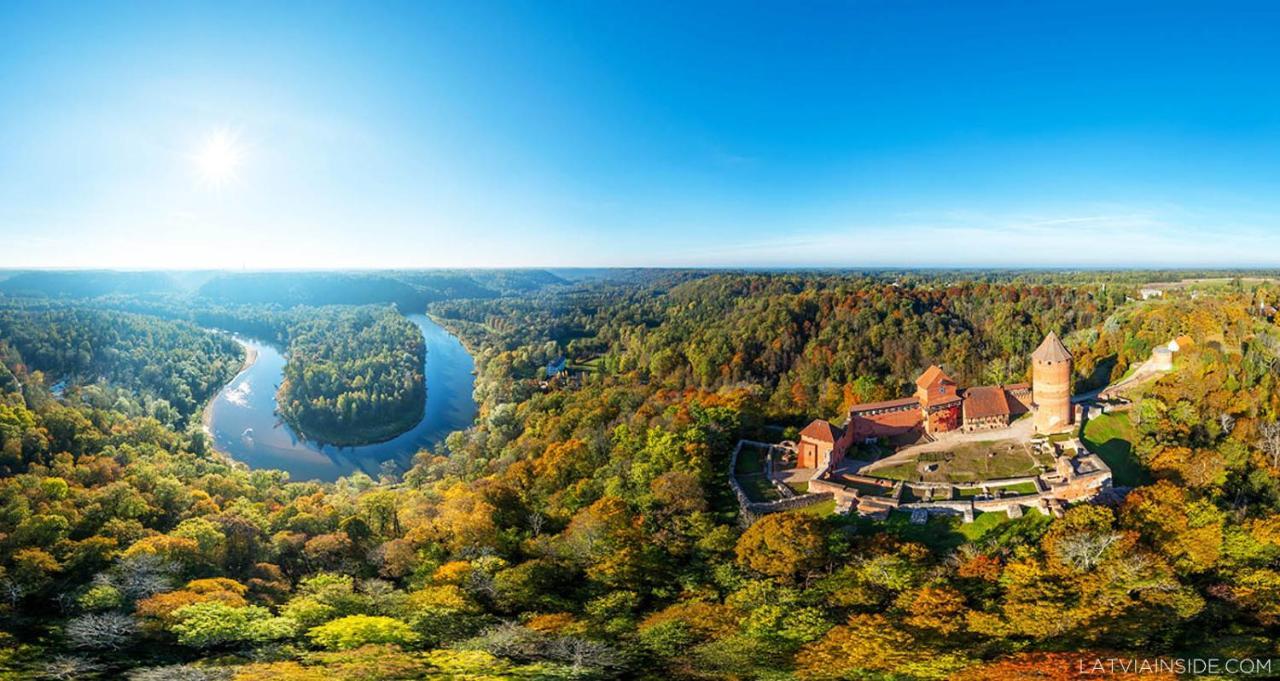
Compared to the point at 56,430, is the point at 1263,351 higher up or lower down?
higher up

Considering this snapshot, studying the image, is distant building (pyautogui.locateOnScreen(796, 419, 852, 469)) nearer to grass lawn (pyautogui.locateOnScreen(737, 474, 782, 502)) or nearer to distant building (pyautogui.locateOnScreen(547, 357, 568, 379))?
grass lawn (pyautogui.locateOnScreen(737, 474, 782, 502))

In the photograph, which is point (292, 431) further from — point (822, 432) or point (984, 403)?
point (984, 403)

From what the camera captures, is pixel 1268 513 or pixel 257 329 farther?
pixel 257 329

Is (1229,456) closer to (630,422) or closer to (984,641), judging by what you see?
(984,641)

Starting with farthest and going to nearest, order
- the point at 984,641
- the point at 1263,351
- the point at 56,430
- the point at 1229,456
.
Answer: the point at 1263,351 < the point at 56,430 < the point at 1229,456 < the point at 984,641

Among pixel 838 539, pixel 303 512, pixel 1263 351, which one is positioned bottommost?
pixel 303 512

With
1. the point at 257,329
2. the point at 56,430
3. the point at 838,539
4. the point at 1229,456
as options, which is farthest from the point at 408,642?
the point at 257,329
